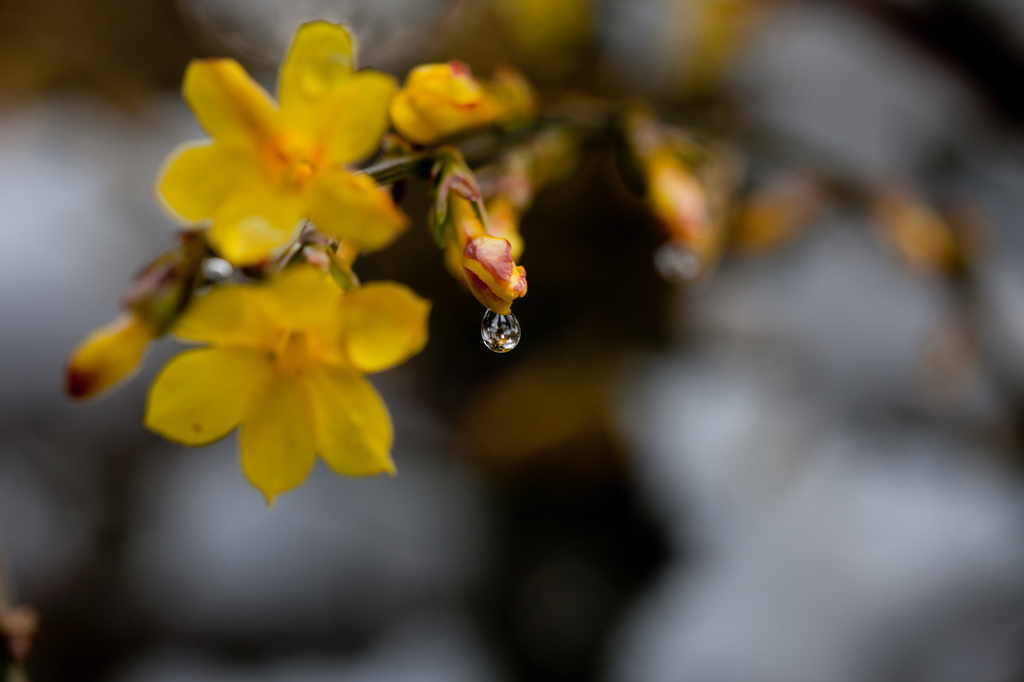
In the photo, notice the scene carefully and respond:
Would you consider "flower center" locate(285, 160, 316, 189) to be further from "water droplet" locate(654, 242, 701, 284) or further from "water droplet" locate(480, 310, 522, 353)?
"water droplet" locate(654, 242, 701, 284)

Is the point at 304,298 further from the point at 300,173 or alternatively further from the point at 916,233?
the point at 916,233

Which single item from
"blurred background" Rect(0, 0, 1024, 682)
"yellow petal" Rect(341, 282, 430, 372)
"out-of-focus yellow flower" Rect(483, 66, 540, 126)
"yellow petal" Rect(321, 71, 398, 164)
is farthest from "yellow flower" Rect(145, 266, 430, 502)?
"blurred background" Rect(0, 0, 1024, 682)

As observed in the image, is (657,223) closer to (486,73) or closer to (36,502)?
(486,73)

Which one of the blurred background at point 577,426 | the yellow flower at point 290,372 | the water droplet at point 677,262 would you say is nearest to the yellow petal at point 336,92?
the yellow flower at point 290,372

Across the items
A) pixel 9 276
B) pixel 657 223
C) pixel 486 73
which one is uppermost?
pixel 657 223

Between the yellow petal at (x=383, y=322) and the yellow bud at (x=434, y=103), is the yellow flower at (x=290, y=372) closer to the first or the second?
the yellow petal at (x=383, y=322)

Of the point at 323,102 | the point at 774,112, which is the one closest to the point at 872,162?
the point at 774,112
